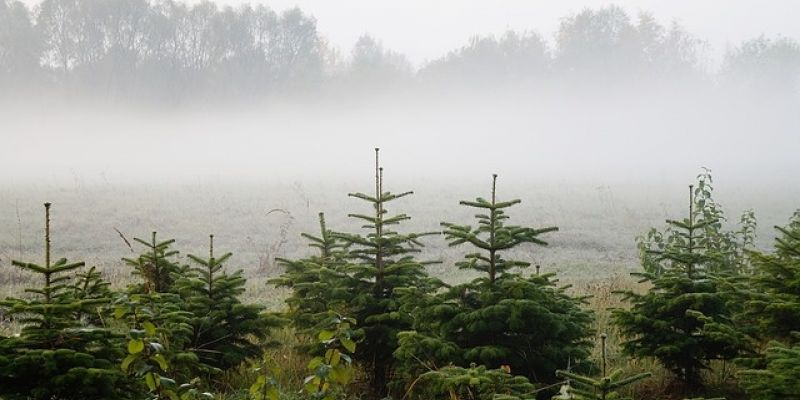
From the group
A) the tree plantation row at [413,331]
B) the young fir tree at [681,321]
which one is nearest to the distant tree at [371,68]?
the tree plantation row at [413,331]

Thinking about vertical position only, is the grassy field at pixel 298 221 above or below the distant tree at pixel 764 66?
below

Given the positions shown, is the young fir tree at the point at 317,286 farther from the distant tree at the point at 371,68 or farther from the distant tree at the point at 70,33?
the distant tree at the point at 371,68

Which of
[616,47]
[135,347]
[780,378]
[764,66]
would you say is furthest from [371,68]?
[135,347]

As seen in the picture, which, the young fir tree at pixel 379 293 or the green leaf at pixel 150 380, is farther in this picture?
the young fir tree at pixel 379 293

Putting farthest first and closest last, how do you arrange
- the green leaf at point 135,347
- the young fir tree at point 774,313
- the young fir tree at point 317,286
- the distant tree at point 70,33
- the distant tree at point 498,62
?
the distant tree at point 498,62 → the distant tree at point 70,33 → the young fir tree at point 317,286 → the young fir tree at point 774,313 → the green leaf at point 135,347

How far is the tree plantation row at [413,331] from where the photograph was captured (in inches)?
133

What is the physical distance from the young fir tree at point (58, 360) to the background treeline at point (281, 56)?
165 ft

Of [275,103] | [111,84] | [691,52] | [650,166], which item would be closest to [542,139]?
[650,166]

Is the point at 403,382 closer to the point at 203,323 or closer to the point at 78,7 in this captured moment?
the point at 203,323

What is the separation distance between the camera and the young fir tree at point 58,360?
10.5 feet

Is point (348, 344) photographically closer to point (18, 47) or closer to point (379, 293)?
point (379, 293)

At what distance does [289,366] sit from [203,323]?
1.12 metres

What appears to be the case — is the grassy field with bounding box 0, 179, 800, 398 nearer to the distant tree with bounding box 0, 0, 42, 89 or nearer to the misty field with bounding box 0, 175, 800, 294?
the misty field with bounding box 0, 175, 800, 294

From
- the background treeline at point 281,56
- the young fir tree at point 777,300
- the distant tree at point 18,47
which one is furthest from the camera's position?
the background treeline at point 281,56
